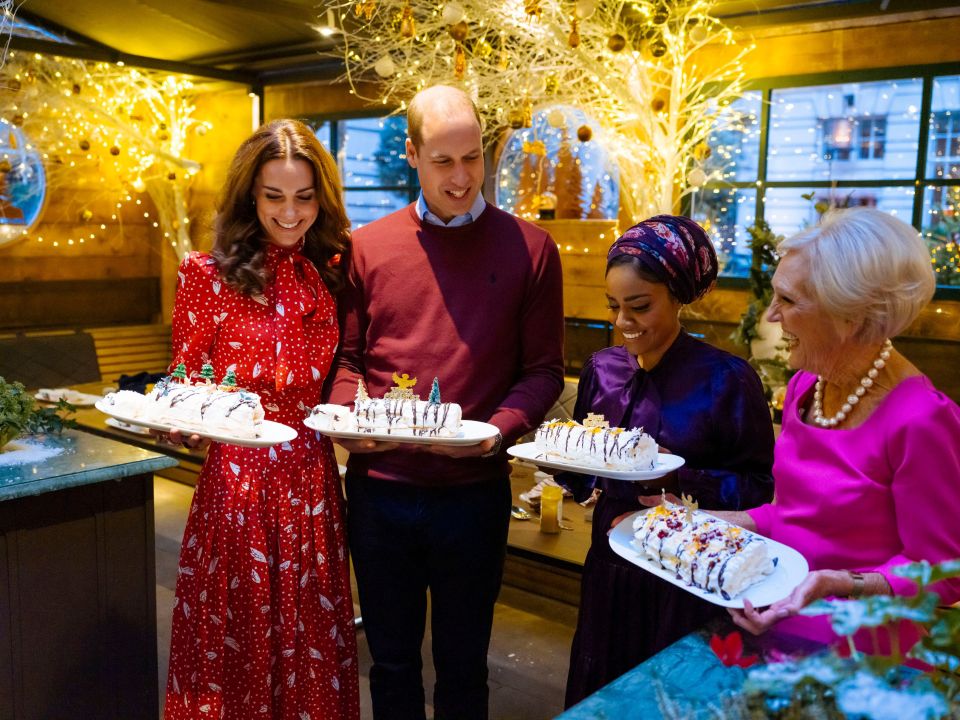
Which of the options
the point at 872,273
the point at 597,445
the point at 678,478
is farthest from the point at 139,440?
the point at 872,273

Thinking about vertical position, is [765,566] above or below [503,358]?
below

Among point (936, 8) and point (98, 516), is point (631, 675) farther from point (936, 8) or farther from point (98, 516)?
point (936, 8)

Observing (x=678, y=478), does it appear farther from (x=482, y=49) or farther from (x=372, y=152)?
(x=372, y=152)

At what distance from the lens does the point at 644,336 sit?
68.6 inches

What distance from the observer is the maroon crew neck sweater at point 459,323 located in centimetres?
205

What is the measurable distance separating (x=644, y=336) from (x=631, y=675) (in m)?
0.70

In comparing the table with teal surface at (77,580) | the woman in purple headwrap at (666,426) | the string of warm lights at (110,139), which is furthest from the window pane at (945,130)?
the string of warm lights at (110,139)

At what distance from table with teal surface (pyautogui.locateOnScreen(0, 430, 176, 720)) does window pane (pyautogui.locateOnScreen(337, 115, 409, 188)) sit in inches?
184

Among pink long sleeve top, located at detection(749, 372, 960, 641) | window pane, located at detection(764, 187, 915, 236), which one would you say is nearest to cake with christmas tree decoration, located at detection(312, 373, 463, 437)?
pink long sleeve top, located at detection(749, 372, 960, 641)

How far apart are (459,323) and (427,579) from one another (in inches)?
23.8

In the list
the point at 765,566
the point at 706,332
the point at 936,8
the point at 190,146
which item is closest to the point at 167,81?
the point at 190,146

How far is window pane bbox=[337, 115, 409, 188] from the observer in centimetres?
688

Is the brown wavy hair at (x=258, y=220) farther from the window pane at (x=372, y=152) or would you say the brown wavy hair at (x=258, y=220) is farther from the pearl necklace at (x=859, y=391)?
the window pane at (x=372, y=152)

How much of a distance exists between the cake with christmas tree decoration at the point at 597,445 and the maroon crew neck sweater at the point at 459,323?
0.11 meters
